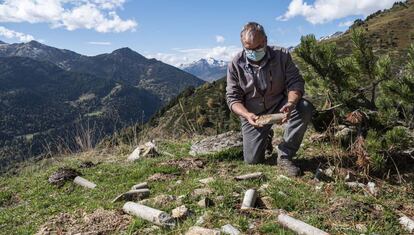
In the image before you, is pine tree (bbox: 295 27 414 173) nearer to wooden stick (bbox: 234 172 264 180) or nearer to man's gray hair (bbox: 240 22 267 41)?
man's gray hair (bbox: 240 22 267 41)

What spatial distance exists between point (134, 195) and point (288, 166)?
2.60m

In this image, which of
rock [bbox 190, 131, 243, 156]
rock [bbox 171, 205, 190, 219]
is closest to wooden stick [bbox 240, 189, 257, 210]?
rock [bbox 171, 205, 190, 219]

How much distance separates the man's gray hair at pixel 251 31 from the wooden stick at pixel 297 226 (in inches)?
128

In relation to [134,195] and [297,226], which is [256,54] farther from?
[297,226]

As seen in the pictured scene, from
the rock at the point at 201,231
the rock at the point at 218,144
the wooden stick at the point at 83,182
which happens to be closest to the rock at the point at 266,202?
the rock at the point at 201,231

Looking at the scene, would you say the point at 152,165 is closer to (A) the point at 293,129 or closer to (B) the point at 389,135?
(A) the point at 293,129

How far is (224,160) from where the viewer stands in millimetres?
8766

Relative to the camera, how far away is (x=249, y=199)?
18.5ft

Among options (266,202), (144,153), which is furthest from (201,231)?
(144,153)

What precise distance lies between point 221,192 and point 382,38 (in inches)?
4708

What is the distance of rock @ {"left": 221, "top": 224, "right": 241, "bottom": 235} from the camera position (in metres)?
4.68

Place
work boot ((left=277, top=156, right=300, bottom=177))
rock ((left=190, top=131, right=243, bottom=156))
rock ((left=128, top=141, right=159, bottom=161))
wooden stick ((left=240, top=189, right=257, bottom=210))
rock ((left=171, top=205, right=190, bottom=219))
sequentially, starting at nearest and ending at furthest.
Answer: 1. rock ((left=171, top=205, right=190, bottom=219))
2. wooden stick ((left=240, top=189, right=257, bottom=210))
3. work boot ((left=277, top=156, right=300, bottom=177))
4. rock ((left=190, top=131, right=243, bottom=156))
5. rock ((left=128, top=141, right=159, bottom=161))

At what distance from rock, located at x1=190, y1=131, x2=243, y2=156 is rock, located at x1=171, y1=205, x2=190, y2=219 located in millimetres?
4143

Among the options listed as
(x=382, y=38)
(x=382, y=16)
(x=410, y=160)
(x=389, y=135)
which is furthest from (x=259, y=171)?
(x=382, y=16)
